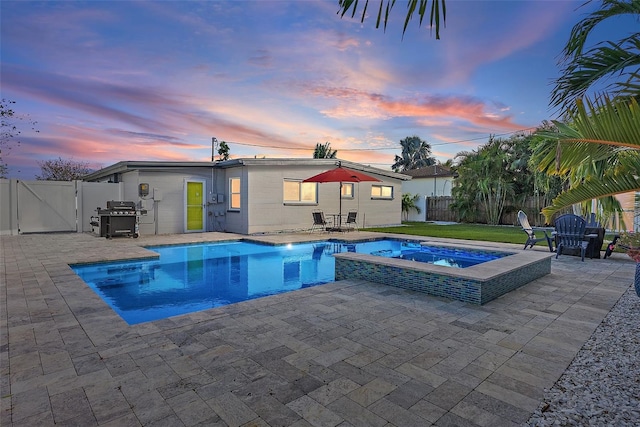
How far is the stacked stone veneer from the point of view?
4871 millimetres

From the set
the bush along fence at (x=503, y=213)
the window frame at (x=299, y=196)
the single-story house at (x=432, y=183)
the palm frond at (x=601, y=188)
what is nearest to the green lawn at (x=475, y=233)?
the window frame at (x=299, y=196)

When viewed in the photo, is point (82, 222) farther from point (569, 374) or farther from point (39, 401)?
point (569, 374)

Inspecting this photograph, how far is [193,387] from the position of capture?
2562 mm

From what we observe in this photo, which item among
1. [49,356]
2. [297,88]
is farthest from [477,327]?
[297,88]

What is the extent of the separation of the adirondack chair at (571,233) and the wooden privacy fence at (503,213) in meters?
11.3

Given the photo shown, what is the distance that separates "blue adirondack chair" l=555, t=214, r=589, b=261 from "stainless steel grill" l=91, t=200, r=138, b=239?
43.6 feet

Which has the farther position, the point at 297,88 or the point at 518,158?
the point at 518,158

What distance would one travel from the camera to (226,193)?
15.1 meters

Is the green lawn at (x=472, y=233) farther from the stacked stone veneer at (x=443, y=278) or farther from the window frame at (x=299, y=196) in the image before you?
the stacked stone veneer at (x=443, y=278)

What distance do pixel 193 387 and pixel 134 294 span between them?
14.4 ft

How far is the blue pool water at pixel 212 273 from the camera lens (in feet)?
19.1

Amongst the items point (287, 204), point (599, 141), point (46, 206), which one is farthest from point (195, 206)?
point (599, 141)

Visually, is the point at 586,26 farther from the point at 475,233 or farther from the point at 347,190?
the point at 347,190

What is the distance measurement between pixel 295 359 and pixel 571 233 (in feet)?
28.8
